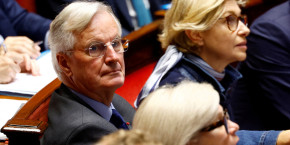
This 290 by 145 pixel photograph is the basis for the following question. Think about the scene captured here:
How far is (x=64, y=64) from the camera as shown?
45.5 inches

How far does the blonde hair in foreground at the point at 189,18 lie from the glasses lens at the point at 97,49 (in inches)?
19.9

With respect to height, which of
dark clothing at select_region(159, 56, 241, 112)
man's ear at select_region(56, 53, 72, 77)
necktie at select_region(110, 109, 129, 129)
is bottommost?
dark clothing at select_region(159, 56, 241, 112)

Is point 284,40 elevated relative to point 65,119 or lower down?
lower down

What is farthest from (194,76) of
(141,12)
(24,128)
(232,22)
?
(141,12)

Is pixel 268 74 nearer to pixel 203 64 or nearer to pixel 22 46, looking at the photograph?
pixel 203 64

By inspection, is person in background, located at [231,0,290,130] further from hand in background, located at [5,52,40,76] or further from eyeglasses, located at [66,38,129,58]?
hand in background, located at [5,52,40,76]

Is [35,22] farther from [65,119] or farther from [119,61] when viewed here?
[65,119]

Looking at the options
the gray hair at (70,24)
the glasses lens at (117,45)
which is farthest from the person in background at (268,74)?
the gray hair at (70,24)

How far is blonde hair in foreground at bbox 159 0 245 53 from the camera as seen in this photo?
58.4 inches

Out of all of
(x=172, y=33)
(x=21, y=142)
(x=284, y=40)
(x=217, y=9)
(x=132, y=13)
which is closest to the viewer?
(x=21, y=142)

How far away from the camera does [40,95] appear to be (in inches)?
45.8

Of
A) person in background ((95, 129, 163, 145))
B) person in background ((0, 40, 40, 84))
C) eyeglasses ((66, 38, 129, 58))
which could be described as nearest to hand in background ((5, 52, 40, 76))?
person in background ((0, 40, 40, 84))

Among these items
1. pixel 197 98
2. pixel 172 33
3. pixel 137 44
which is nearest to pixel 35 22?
pixel 137 44

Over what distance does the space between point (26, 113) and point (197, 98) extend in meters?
0.51
